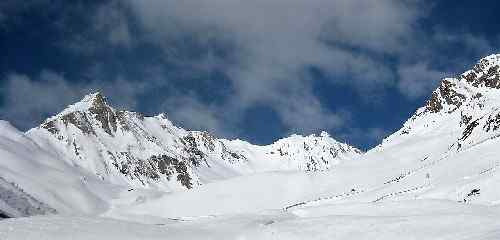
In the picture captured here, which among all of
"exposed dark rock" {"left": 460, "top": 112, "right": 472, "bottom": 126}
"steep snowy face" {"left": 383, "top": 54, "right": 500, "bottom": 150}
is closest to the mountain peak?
"steep snowy face" {"left": 383, "top": 54, "right": 500, "bottom": 150}

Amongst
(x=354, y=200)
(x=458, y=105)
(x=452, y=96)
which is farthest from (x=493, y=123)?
(x=452, y=96)

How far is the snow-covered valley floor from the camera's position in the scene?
1032 inches

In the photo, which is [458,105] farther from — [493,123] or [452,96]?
[493,123]

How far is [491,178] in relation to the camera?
45.3 m

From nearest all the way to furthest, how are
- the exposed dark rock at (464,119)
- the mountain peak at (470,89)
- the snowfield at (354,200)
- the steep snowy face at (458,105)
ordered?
the snowfield at (354,200) < the exposed dark rock at (464,119) < the steep snowy face at (458,105) < the mountain peak at (470,89)

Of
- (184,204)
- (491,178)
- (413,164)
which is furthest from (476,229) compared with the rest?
(184,204)

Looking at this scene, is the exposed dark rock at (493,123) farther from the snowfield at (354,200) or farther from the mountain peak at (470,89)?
the mountain peak at (470,89)

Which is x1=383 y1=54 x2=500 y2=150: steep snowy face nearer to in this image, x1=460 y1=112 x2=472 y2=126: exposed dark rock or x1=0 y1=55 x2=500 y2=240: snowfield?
x1=460 y1=112 x2=472 y2=126: exposed dark rock

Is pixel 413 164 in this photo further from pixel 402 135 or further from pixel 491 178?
pixel 491 178

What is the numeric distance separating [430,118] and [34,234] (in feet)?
580

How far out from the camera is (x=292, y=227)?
102 ft

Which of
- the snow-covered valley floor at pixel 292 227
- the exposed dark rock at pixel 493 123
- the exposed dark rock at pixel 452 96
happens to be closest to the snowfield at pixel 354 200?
the snow-covered valley floor at pixel 292 227

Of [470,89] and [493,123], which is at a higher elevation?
[470,89]

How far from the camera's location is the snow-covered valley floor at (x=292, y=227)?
26.2 meters
